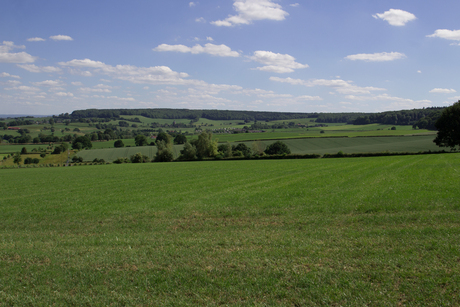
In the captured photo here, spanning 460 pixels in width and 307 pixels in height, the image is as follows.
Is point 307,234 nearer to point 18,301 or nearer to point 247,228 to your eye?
point 247,228

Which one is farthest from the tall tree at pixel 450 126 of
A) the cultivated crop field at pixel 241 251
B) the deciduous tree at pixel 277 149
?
the cultivated crop field at pixel 241 251

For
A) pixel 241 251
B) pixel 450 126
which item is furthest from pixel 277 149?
pixel 241 251

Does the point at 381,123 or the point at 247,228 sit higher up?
the point at 381,123

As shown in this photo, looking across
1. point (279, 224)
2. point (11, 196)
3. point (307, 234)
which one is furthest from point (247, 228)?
point (11, 196)

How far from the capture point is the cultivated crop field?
22.8ft

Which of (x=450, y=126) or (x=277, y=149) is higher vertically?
(x=450, y=126)

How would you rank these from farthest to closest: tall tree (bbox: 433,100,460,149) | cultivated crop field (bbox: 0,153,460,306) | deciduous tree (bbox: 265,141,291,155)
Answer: deciduous tree (bbox: 265,141,291,155), tall tree (bbox: 433,100,460,149), cultivated crop field (bbox: 0,153,460,306)

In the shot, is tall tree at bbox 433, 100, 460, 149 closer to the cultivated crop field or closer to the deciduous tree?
the deciduous tree

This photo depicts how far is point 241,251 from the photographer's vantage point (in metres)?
9.69

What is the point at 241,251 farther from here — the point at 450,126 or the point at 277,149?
the point at 277,149

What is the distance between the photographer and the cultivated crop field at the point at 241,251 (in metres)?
6.96

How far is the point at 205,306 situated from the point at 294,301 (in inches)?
82.3

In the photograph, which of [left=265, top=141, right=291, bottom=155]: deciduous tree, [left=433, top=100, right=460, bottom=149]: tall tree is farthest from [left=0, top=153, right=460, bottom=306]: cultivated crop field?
[left=265, top=141, right=291, bottom=155]: deciduous tree

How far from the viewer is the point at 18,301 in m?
6.89
